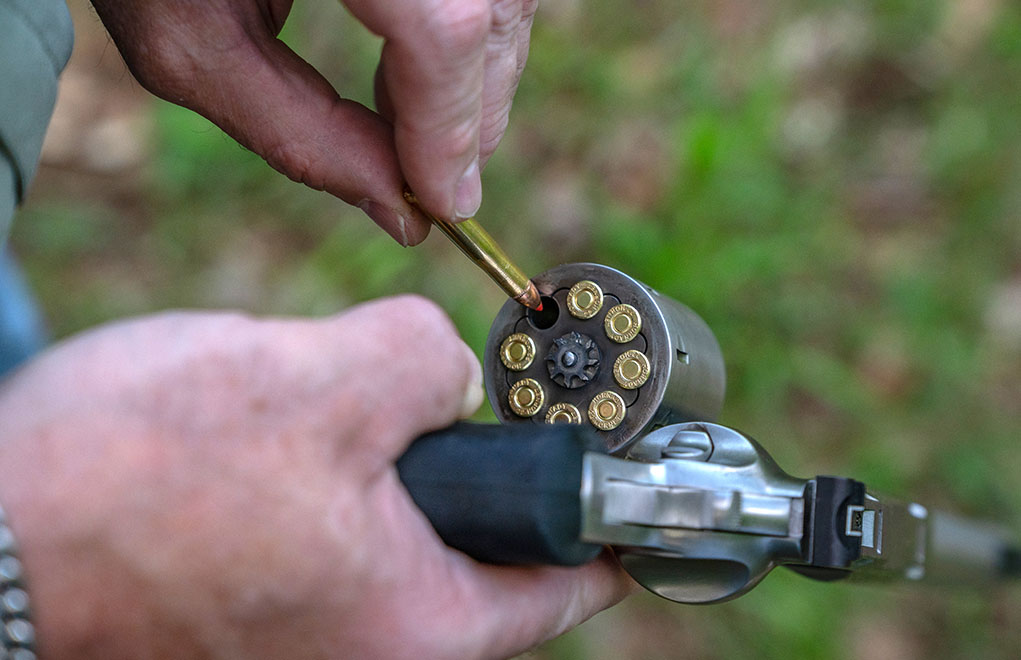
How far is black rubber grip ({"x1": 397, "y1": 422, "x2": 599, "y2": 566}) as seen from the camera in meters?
0.74

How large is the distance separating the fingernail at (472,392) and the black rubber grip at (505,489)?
0.04 m

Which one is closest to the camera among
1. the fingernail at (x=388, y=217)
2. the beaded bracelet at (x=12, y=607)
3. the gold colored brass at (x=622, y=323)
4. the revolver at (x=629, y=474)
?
the beaded bracelet at (x=12, y=607)

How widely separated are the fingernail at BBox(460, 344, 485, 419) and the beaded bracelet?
38 centimetres

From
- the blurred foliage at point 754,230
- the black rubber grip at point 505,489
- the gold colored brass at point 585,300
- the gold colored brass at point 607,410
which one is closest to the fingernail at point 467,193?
the gold colored brass at point 585,300

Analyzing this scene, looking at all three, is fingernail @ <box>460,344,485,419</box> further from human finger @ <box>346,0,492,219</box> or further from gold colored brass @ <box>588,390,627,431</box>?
human finger @ <box>346,0,492,219</box>

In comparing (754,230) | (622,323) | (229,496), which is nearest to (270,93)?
(622,323)

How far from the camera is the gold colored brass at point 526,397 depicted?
101 centimetres

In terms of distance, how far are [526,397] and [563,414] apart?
1.9 inches

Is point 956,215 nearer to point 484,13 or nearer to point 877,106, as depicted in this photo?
point 877,106

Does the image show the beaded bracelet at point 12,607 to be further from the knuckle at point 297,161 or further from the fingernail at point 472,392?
the knuckle at point 297,161

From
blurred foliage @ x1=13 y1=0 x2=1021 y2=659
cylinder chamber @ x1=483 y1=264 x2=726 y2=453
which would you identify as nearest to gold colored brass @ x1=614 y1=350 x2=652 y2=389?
cylinder chamber @ x1=483 y1=264 x2=726 y2=453

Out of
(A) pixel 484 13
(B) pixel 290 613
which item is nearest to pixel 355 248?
(A) pixel 484 13

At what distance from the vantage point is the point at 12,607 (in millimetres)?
655

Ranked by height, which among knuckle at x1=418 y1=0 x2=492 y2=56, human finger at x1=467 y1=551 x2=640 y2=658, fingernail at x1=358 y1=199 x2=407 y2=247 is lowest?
human finger at x1=467 y1=551 x2=640 y2=658
